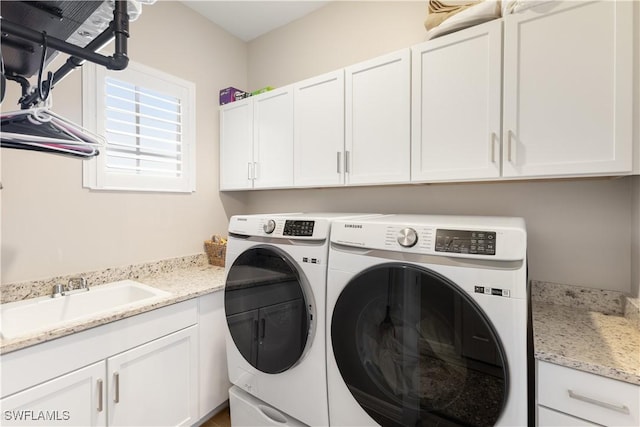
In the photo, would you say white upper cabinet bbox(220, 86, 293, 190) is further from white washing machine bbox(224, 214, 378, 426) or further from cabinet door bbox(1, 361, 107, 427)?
cabinet door bbox(1, 361, 107, 427)

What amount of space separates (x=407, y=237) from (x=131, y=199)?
71.7 inches

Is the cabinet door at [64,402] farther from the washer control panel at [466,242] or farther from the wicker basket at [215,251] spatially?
the washer control panel at [466,242]

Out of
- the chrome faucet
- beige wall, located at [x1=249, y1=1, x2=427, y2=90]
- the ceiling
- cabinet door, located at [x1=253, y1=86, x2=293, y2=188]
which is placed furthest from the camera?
the ceiling

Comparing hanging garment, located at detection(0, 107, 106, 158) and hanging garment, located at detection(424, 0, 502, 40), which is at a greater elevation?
hanging garment, located at detection(424, 0, 502, 40)

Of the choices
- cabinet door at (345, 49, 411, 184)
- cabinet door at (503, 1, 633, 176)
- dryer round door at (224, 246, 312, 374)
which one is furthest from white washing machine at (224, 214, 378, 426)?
cabinet door at (503, 1, 633, 176)

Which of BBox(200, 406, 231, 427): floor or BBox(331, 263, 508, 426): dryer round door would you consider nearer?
BBox(331, 263, 508, 426): dryer round door

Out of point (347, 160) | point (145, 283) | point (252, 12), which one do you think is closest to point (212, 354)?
point (145, 283)

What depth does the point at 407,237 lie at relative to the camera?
1.08 meters

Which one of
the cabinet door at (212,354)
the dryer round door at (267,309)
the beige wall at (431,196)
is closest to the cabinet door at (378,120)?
the beige wall at (431,196)

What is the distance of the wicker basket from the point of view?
2.30 m

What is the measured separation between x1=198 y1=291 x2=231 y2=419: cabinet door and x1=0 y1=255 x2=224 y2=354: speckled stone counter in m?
0.10

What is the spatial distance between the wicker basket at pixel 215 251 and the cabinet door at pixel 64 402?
1.06 metres

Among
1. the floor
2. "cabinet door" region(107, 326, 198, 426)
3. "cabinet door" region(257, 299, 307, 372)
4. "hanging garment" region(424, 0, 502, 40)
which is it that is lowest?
the floor

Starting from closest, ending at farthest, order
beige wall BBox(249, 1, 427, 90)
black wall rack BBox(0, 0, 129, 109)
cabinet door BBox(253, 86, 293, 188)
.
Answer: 1. black wall rack BBox(0, 0, 129, 109)
2. beige wall BBox(249, 1, 427, 90)
3. cabinet door BBox(253, 86, 293, 188)
